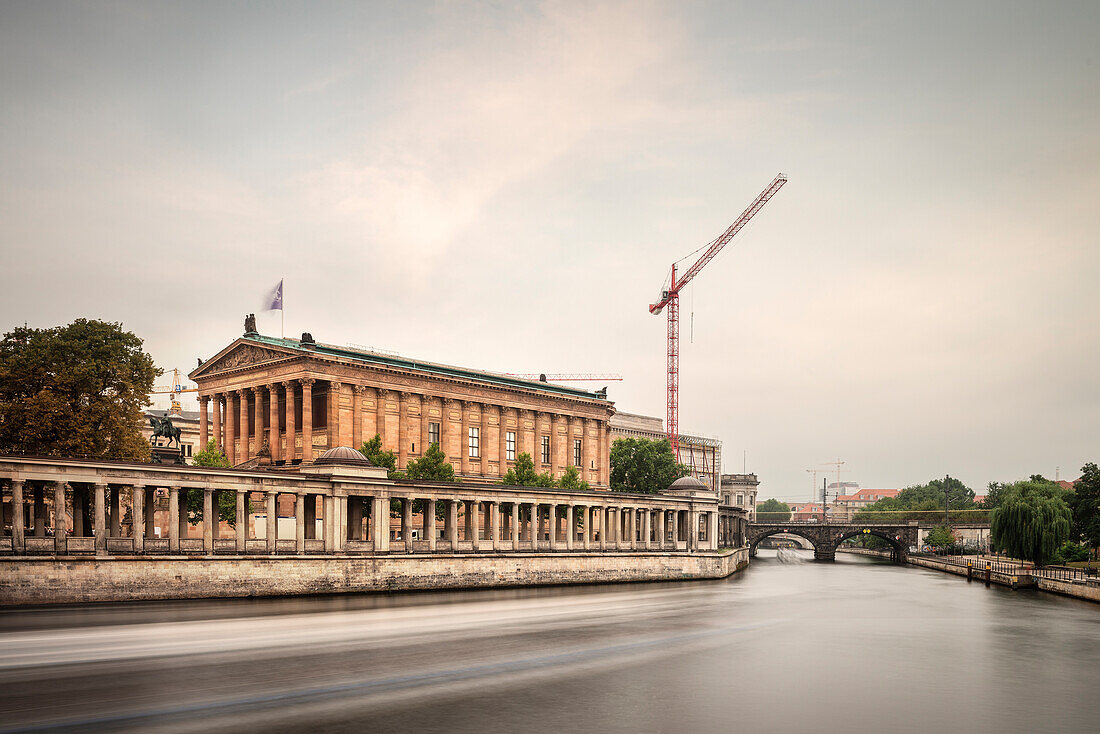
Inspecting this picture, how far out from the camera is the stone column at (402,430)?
3853 inches

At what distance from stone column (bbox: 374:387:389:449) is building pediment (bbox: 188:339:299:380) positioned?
1017 cm

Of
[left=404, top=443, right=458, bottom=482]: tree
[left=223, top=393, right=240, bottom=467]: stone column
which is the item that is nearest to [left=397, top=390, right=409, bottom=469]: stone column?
[left=404, top=443, right=458, bottom=482]: tree

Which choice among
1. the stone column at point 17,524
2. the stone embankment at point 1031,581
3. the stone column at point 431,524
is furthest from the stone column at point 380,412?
the stone embankment at point 1031,581

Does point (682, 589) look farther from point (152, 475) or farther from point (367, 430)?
point (152, 475)

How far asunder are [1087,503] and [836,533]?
5091 centimetres

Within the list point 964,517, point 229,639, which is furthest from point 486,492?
point 964,517

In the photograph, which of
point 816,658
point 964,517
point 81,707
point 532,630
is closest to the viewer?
point 81,707

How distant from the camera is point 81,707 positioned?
30594mm

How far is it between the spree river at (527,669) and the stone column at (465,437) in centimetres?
4154

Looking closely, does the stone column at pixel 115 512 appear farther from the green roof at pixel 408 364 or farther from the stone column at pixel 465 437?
the stone column at pixel 465 437

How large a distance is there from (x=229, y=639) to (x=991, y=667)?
35502mm

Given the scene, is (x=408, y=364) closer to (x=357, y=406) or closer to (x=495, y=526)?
(x=357, y=406)

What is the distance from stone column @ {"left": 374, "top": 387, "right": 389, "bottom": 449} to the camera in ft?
314

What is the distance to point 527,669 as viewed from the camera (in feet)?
130
